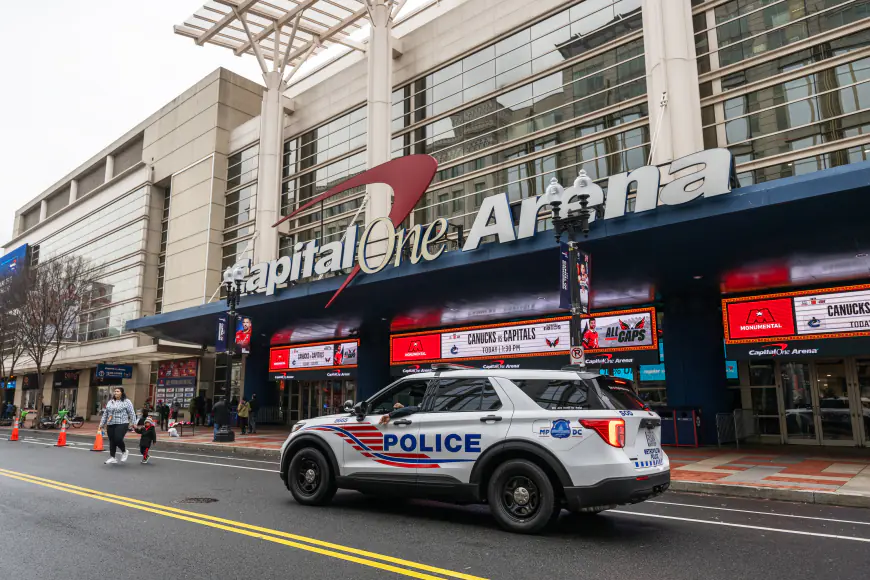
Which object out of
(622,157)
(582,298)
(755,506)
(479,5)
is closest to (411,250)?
(582,298)

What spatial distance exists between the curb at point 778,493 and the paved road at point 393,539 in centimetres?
42

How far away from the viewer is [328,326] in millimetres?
27719

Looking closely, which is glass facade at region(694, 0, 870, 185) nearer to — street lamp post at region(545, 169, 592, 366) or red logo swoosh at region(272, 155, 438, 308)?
street lamp post at region(545, 169, 592, 366)

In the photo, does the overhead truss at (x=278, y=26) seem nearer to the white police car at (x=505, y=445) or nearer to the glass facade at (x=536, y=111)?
the glass facade at (x=536, y=111)

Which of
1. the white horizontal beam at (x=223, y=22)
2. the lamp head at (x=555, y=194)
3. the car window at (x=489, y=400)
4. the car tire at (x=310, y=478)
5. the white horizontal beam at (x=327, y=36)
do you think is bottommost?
the car tire at (x=310, y=478)

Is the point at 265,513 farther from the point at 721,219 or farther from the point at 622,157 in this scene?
the point at 622,157

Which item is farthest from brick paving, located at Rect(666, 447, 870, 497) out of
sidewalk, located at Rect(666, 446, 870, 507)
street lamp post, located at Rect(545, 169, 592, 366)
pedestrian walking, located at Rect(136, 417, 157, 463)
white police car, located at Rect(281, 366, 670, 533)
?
pedestrian walking, located at Rect(136, 417, 157, 463)

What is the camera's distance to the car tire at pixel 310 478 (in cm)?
859

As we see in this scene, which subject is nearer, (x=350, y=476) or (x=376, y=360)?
(x=350, y=476)

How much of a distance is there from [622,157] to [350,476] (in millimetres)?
16475

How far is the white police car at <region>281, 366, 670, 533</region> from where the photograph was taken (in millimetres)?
6641

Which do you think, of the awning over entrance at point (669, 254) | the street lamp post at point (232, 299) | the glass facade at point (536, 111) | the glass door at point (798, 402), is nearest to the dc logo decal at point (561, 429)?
the awning over entrance at point (669, 254)

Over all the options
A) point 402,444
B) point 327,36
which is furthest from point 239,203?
point 402,444

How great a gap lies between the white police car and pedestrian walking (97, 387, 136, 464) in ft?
26.5
